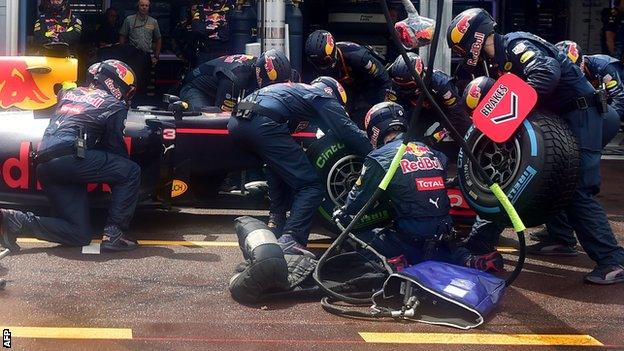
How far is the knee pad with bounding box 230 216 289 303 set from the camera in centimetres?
583

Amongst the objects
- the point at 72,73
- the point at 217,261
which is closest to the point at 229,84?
the point at 72,73

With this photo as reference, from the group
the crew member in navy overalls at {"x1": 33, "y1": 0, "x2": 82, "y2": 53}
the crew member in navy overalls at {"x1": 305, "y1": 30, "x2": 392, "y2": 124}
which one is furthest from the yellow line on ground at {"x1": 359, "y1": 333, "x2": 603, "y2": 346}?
the crew member in navy overalls at {"x1": 33, "y1": 0, "x2": 82, "y2": 53}

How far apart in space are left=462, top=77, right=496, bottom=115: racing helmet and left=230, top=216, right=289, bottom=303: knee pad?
1.85 m

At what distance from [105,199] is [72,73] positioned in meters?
1.63

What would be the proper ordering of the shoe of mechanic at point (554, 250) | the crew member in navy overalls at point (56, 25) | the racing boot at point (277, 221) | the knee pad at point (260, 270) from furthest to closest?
the crew member in navy overalls at point (56, 25)
the shoe of mechanic at point (554, 250)
the racing boot at point (277, 221)
the knee pad at point (260, 270)

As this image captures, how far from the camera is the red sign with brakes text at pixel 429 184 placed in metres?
6.24

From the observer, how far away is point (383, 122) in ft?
22.1

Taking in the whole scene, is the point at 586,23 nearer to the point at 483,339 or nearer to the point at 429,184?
the point at 429,184

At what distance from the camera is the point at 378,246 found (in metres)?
6.34

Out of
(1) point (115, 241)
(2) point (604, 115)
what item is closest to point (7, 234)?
(1) point (115, 241)

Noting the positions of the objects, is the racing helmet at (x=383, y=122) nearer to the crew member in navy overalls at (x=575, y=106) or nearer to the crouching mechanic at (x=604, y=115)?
the crew member in navy overalls at (x=575, y=106)

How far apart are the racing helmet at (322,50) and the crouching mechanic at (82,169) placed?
2.02 meters

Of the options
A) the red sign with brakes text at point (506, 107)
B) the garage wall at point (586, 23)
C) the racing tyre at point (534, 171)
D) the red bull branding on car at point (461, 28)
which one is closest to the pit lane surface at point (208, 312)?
the racing tyre at point (534, 171)

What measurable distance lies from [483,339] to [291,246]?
5.74 feet
